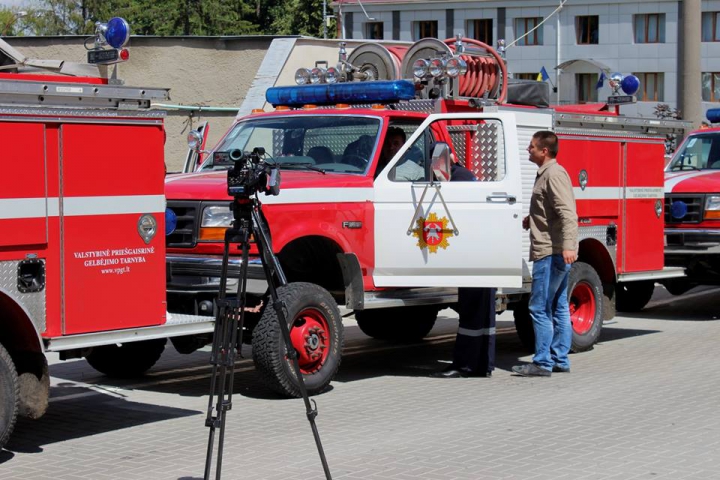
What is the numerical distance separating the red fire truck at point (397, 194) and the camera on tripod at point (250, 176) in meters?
2.67

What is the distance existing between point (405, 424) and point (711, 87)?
56.8 m

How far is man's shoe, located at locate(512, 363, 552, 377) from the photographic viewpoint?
34.6 feet

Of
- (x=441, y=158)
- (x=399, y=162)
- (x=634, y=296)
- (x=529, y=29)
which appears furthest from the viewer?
(x=529, y=29)

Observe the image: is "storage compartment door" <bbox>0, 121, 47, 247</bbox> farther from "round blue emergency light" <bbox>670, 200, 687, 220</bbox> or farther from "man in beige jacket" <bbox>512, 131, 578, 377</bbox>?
"round blue emergency light" <bbox>670, 200, 687, 220</bbox>

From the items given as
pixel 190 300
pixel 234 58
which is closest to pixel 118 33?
pixel 190 300

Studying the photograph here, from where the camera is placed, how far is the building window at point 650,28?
205ft

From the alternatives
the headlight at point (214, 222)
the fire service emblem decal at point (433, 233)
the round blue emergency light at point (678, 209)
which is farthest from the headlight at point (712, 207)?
the headlight at point (214, 222)

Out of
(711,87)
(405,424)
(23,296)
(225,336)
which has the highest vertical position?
(711,87)

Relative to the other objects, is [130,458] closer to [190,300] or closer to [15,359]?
[15,359]

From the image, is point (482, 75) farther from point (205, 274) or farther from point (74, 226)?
point (74, 226)

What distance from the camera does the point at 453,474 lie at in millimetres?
7027

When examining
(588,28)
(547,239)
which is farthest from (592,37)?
(547,239)

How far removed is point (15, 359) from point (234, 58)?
56.7 ft

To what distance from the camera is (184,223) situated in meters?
9.51
